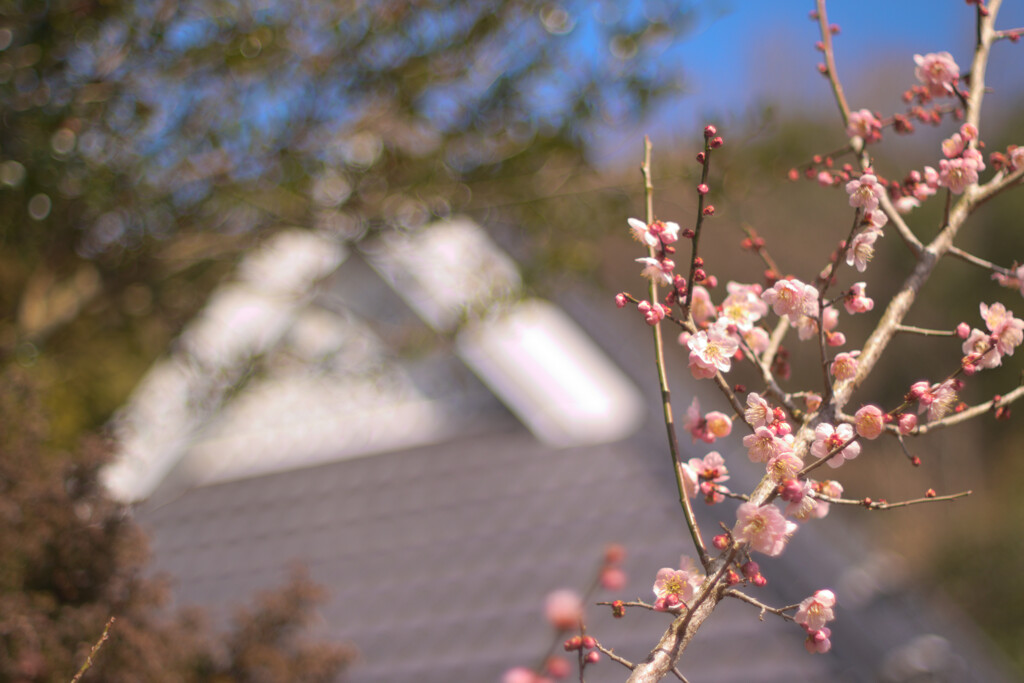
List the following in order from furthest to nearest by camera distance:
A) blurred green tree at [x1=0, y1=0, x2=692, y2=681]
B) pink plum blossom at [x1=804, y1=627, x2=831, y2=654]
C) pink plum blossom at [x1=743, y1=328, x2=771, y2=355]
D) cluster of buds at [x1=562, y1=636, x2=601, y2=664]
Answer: blurred green tree at [x1=0, y1=0, x2=692, y2=681] < pink plum blossom at [x1=743, y1=328, x2=771, y2=355] < pink plum blossom at [x1=804, y1=627, x2=831, y2=654] < cluster of buds at [x1=562, y1=636, x2=601, y2=664]

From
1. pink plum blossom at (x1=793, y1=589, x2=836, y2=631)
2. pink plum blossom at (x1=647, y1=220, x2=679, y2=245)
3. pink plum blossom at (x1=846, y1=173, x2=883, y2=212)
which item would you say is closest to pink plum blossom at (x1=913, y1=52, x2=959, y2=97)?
pink plum blossom at (x1=846, y1=173, x2=883, y2=212)

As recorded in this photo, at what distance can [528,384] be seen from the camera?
3977 mm

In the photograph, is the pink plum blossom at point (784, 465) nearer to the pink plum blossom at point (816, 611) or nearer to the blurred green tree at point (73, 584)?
the pink plum blossom at point (816, 611)

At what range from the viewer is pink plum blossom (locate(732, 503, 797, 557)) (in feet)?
2.18

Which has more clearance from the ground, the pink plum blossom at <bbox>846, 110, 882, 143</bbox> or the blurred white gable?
the blurred white gable

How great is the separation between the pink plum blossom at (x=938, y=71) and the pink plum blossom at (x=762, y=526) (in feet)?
2.18

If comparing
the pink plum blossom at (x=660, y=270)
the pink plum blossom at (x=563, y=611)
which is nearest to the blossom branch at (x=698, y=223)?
the pink plum blossom at (x=660, y=270)

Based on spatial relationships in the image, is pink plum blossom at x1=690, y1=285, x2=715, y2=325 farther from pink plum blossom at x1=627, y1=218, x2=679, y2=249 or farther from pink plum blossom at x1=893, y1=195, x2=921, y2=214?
pink plum blossom at x1=893, y1=195, x2=921, y2=214

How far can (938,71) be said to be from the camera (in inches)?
40.1

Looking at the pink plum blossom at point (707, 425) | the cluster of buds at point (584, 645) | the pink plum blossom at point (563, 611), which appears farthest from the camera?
the pink plum blossom at point (707, 425)

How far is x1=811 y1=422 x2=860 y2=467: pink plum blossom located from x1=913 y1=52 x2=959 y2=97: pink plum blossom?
561mm

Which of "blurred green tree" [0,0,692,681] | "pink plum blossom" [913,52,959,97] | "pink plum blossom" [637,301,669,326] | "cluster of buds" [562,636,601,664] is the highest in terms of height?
"blurred green tree" [0,0,692,681]

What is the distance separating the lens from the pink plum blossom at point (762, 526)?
2.18ft

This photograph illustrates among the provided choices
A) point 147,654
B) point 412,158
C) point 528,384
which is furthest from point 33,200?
point 528,384
